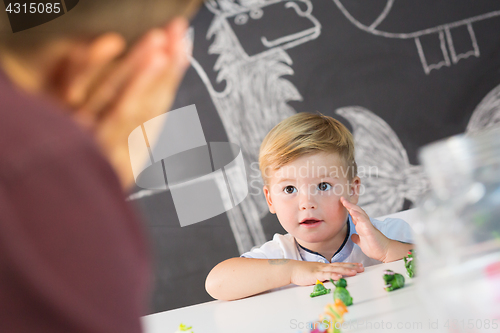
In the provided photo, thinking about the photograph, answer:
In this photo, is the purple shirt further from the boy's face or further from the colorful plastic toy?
the boy's face

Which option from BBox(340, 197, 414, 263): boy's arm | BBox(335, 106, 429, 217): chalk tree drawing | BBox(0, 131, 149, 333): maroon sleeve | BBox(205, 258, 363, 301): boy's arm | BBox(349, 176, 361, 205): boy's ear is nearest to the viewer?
BBox(0, 131, 149, 333): maroon sleeve

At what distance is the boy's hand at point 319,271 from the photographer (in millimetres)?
737

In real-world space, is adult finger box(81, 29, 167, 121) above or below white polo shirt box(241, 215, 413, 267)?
above

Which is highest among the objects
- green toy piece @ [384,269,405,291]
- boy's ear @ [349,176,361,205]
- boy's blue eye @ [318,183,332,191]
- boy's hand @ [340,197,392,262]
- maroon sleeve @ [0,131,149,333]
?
maroon sleeve @ [0,131,149,333]

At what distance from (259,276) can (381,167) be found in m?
0.96

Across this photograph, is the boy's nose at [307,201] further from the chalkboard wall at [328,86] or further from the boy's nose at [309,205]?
the chalkboard wall at [328,86]

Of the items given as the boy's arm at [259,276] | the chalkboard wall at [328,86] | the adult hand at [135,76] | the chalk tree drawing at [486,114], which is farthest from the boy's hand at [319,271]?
the chalk tree drawing at [486,114]

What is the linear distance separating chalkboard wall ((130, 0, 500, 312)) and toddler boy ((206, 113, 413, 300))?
49 centimetres

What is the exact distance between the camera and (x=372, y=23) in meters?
1.71

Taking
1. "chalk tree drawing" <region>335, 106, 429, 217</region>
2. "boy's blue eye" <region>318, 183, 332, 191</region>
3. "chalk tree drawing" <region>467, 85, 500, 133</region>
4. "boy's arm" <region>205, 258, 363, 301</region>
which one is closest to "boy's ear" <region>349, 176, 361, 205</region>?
"boy's blue eye" <region>318, 183, 332, 191</region>

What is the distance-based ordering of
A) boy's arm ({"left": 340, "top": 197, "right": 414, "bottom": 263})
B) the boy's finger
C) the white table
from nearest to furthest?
the white table, the boy's finger, boy's arm ({"left": 340, "top": 197, "right": 414, "bottom": 263})

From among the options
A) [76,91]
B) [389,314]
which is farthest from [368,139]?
[389,314]

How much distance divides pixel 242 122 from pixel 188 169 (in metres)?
0.29

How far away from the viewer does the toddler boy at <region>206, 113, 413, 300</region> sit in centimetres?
89
